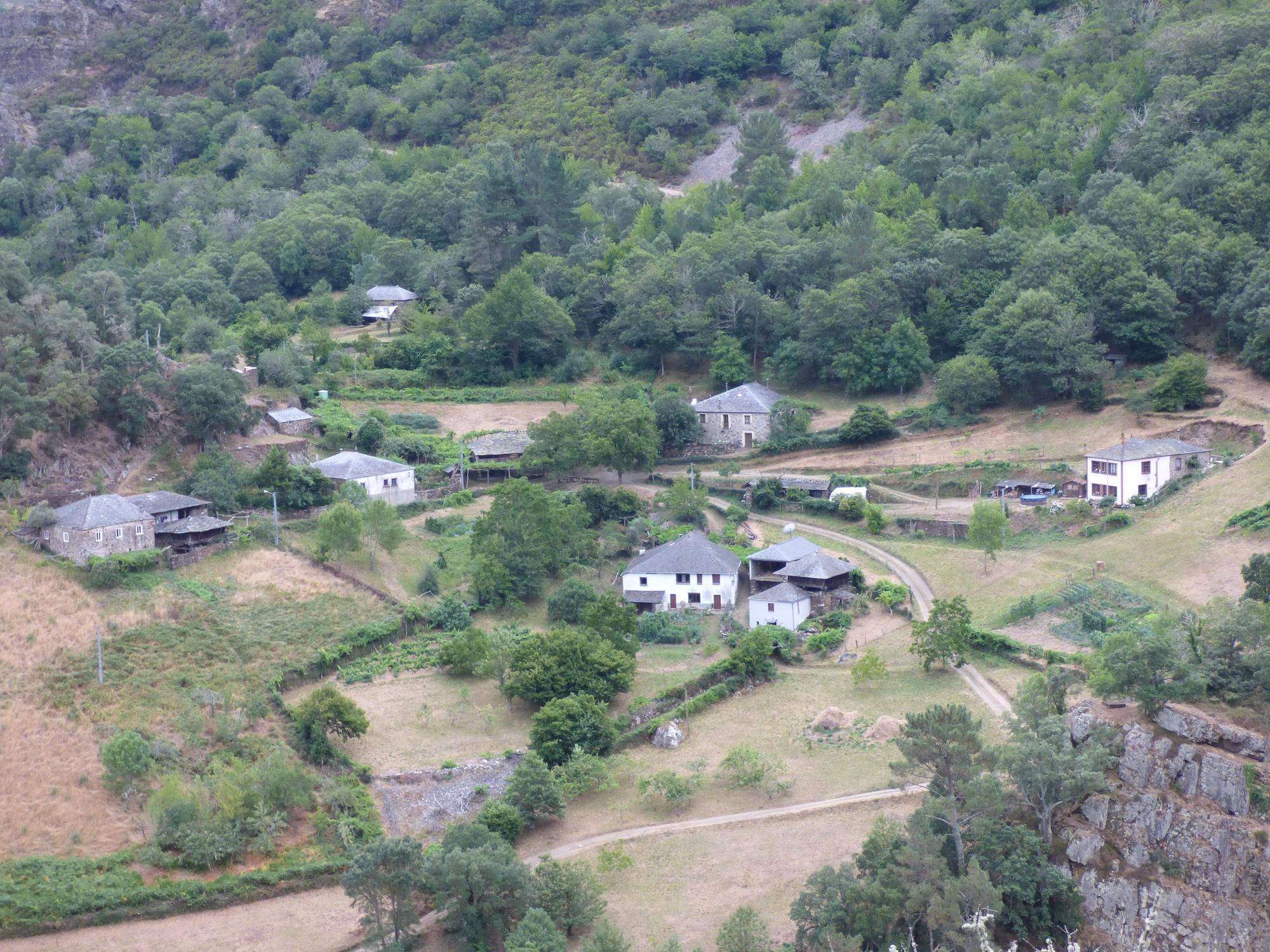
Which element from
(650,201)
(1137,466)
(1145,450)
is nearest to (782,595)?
(1137,466)

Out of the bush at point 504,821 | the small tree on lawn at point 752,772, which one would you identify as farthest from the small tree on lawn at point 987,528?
the bush at point 504,821

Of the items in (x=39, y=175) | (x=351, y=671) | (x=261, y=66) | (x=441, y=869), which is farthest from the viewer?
(x=261, y=66)

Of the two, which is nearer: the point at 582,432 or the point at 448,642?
the point at 448,642

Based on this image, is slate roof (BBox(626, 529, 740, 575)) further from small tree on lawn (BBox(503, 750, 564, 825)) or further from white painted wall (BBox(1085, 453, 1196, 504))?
small tree on lawn (BBox(503, 750, 564, 825))

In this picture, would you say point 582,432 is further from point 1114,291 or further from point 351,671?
point 1114,291

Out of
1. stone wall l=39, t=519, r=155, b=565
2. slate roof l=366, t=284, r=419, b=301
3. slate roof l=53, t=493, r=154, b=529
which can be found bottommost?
stone wall l=39, t=519, r=155, b=565

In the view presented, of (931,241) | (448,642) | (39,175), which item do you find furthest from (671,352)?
(39,175)

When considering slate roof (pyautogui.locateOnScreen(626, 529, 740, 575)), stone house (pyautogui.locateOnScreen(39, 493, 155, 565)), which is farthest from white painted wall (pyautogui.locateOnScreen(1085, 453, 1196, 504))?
stone house (pyautogui.locateOnScreen(39, 493, 155, 565))
